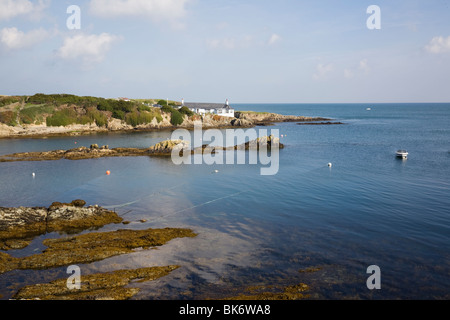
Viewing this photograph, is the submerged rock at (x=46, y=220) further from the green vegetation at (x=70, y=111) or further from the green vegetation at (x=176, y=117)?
the green vegetation at (x=176, y=117)

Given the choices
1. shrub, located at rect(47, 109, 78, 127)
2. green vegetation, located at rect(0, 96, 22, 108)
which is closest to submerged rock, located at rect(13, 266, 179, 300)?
shrub, located at rect(47, 109, 78, 127)

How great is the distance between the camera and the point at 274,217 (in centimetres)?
2700

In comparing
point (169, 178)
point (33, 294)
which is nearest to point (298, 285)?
point (33, 294)

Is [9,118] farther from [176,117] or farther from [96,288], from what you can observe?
[96,288]

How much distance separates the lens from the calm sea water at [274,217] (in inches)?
672

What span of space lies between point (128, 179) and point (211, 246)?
22580mm

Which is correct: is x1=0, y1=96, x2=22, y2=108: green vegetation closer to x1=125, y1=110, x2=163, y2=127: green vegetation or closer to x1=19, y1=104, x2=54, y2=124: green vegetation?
x1=19, y1=104, x2=54, y2=124: green vegetation

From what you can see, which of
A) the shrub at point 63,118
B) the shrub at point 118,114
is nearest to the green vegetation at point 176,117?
the shrub at point 118,114

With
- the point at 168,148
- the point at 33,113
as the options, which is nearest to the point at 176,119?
the point at 33,113

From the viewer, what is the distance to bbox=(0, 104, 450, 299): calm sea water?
17062 millimetres

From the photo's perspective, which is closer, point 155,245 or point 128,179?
point 155,245
